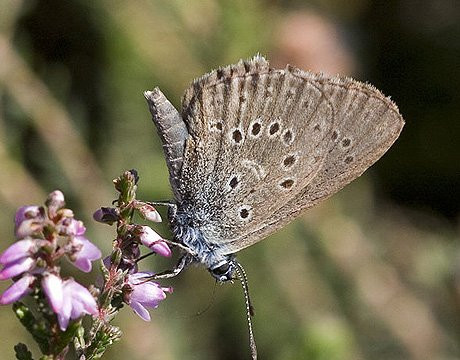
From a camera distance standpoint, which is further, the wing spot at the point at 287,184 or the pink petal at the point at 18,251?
the wing spot at the point at 287,184

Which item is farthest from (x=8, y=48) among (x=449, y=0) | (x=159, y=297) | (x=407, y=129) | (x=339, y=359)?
(x=449, y=0)

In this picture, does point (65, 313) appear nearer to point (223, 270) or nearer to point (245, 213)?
point (223, 270)

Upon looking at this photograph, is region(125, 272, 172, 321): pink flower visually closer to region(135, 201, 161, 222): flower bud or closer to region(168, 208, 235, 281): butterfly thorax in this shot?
region(135, 201, 161, 222): flower bud

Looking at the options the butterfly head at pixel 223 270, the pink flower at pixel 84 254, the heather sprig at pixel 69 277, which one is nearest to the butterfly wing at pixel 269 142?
the butterfly head at pixel 223 270

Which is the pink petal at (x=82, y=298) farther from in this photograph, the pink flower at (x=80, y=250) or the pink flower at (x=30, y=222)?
the pink flower at (x=30, y=222)

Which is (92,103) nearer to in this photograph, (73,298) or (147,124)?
(147,124)

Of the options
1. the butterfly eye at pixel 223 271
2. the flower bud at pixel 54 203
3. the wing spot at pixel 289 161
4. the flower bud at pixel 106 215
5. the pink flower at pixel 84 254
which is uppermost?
the flower bud at pixel 54 203
